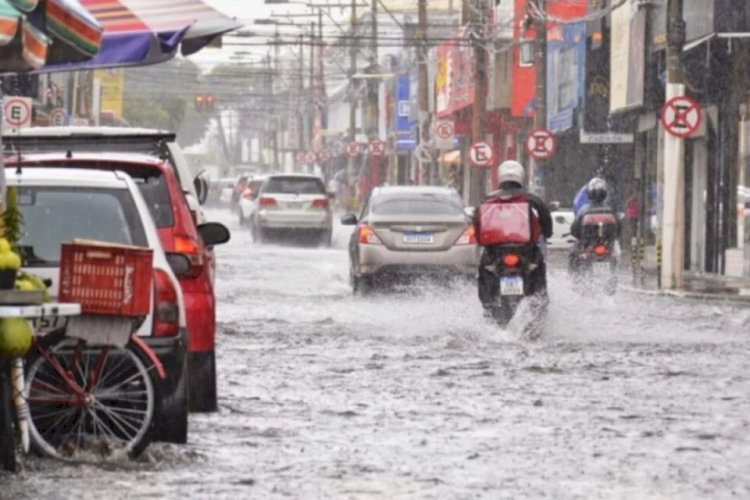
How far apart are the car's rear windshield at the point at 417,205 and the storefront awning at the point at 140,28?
39.0 ft

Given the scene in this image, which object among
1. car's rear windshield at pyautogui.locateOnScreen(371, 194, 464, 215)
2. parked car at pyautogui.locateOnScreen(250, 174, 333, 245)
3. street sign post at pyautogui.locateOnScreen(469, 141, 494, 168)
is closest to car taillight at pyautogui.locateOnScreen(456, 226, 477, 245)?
car's rear windshield at pyautogui.locateOnScreen(371, 194, 464, 215)

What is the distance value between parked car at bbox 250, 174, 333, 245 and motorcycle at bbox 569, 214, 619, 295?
23.6 metres

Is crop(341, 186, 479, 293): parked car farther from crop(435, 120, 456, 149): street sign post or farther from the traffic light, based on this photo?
the traffic light

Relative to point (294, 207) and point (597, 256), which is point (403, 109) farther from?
point (597, 256)

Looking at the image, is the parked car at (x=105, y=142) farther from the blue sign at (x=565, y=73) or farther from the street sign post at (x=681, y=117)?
the blue sign at (x=565, y=73)

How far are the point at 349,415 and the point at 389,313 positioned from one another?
1098cm

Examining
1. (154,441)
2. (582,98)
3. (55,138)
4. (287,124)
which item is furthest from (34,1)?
(287,124)

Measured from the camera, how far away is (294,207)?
51000 millimetres

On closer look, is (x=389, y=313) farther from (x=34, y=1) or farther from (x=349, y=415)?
(x=34, y=1)

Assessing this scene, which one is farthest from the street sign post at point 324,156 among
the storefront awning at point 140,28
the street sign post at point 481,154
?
the storefront awning at point 140,28

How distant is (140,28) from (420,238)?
12420 mm

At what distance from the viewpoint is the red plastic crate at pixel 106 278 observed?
10.5 metres

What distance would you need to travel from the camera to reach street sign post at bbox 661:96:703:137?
31.2 metres

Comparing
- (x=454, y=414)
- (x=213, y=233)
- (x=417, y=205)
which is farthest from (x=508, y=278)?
(x=417, y=205)
